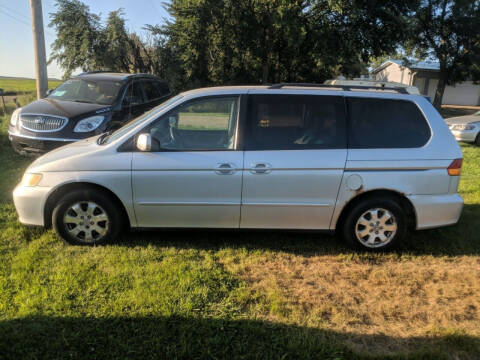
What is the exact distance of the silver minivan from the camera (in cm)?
386

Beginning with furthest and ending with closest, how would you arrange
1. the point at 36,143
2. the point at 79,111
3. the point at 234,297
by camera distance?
the point at 79,111
the point at 36,143
the point at 234,297

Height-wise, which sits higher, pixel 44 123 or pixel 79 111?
pixel 79 111

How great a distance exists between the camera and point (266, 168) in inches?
150

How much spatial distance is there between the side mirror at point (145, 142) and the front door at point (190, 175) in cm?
5

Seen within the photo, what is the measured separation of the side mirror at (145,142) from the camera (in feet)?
12.4

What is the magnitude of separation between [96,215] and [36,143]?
12.6 feet

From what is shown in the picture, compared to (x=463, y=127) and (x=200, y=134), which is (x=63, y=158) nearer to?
(x=200, y=134)

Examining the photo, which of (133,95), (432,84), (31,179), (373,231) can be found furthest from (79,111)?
(432,84)

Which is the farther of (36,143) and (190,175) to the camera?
(36,143)

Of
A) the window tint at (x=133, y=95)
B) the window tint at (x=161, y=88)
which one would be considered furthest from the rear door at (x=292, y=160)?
the window tint at (x=161, y=88)

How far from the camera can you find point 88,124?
7.05 m

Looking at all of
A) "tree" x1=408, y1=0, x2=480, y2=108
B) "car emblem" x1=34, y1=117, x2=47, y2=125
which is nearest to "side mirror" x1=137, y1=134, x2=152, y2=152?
"car emblem" x1=34, y1=117, x2=47, y2=125

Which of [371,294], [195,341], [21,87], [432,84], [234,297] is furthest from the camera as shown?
[21,87]

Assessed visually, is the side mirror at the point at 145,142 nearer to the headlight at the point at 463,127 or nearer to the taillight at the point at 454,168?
the taillight at the point at 454,168
